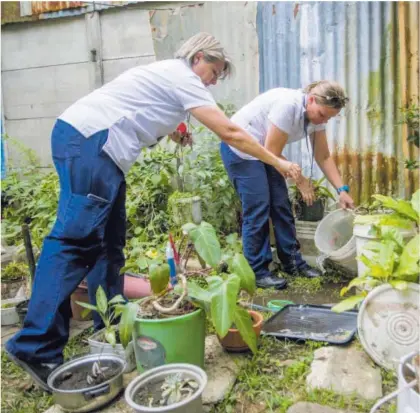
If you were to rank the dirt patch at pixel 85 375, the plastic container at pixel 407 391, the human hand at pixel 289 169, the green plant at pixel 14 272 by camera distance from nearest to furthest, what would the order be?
the plastic container at pixel 407 391
the dirt patch at pixel 85 375
the human hand at pixel 289 169
the green plant at pixel 14 272

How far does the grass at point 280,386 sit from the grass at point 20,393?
82cm

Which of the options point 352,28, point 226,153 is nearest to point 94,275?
point 226,153

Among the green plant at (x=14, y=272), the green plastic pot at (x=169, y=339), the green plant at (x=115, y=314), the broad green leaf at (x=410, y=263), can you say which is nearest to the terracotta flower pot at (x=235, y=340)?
the green plastic pot at (x=169, y=339)

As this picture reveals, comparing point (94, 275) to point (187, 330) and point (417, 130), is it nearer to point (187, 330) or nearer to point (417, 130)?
point (187, 330)

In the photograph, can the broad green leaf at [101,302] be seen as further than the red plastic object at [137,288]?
No

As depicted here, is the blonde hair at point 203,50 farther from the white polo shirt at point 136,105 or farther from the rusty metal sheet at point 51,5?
the rusty metal sheet at point 51,5

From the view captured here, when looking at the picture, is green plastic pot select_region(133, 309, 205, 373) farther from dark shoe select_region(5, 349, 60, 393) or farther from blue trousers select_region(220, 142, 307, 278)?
blue trousers select_region(220, 142, 307, 278)

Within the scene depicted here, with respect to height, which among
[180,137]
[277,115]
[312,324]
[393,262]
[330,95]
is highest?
[330,95]

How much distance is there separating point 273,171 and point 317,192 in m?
0.70

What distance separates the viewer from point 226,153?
11.6 feet

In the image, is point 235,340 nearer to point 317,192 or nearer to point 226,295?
point 226,295

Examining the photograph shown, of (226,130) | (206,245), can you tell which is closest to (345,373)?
(206,245)

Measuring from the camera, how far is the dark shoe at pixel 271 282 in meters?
3.50

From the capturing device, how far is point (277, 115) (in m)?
3.27
